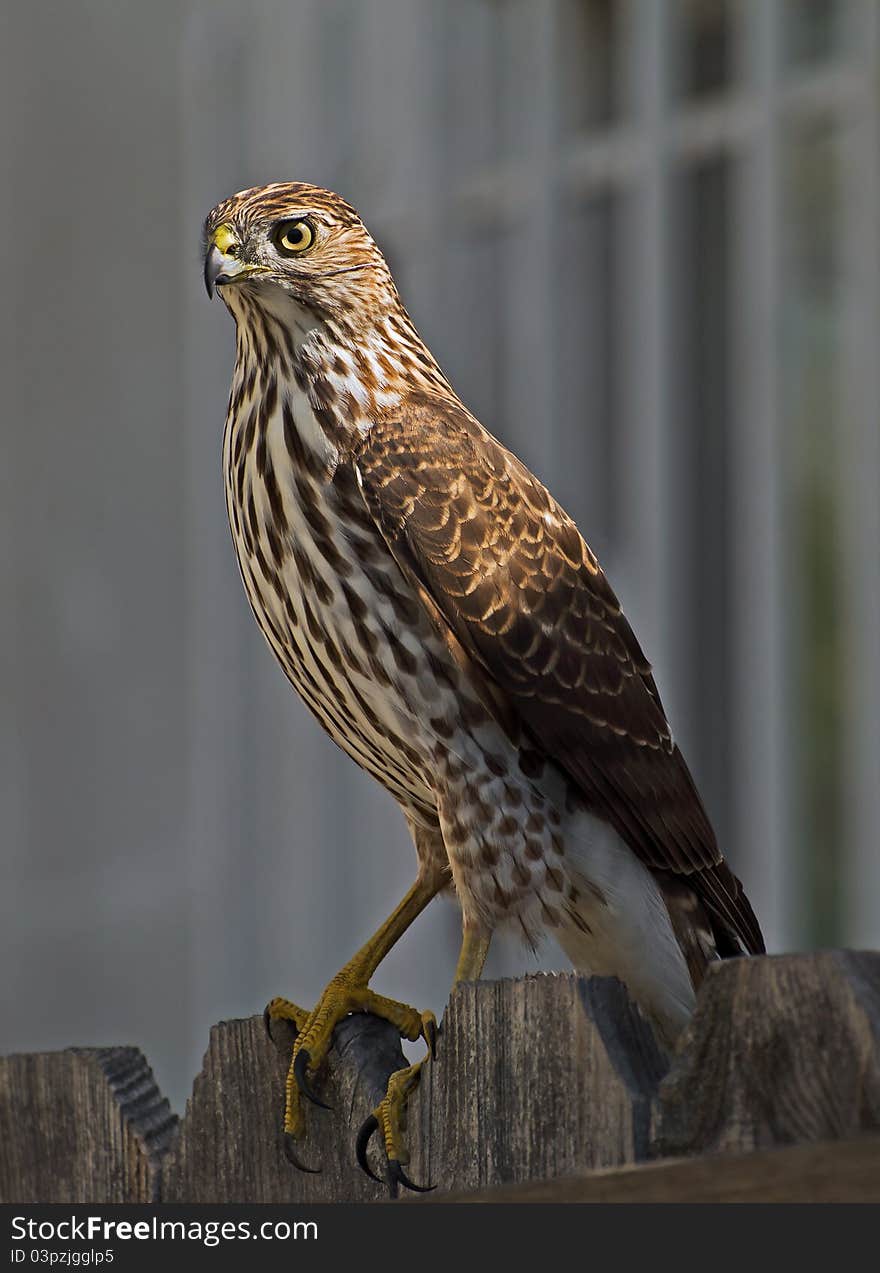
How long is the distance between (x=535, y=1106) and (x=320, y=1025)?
21.3 inches

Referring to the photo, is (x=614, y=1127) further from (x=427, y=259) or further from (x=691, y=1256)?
(x=427, y=259)

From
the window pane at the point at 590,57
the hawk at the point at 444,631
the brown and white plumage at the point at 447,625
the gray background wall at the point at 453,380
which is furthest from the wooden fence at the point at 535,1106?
the window pane at the point at 590,57

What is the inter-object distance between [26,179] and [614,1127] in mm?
5767

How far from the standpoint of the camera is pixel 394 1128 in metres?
2.10

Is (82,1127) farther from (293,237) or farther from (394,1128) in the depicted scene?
(293,237)

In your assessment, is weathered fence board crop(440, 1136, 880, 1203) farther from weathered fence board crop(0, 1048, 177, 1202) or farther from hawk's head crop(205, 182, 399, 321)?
hawk's head crop(205, 182, 399, 321)

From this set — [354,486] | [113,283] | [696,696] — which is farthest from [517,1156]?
[113,283]

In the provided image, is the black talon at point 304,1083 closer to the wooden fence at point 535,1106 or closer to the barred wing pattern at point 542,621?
the wooden fence at point 535,1106

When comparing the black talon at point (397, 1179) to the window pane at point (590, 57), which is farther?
the window pane at point (590, 57)

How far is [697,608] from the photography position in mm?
5066

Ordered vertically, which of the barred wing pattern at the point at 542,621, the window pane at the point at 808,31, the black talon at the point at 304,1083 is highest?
the window pane at the point at 808,31

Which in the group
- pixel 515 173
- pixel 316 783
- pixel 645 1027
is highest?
pixel 515 173

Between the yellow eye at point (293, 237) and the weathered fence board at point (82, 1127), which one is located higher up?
the yellow eye at point (293, 237)

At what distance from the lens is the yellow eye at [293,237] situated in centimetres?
300
